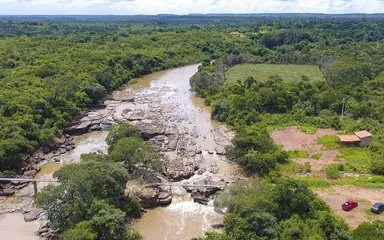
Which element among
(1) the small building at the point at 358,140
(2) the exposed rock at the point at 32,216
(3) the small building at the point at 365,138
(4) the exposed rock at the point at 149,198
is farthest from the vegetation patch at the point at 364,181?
(2) the exposed rock at the point at 32,216

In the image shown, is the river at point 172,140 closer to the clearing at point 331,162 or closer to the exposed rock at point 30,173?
the exposed rock at point 30,173

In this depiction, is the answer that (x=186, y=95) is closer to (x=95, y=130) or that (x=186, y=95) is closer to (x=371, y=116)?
(x=95, y=130)

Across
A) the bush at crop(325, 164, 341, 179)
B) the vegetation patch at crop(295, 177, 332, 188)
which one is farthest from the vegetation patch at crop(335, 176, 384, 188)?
the vegetation patch at crop(295, 177, 332, 188)

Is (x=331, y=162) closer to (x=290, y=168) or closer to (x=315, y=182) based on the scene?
(x=290, y=168)

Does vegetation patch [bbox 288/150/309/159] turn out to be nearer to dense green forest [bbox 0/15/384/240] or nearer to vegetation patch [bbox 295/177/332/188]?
dense green forest [bbox 0/15/384/240]

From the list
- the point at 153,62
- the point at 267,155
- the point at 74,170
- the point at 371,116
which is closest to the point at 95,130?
the point at 74,170

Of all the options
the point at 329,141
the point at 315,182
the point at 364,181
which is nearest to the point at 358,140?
the point at 329,141
